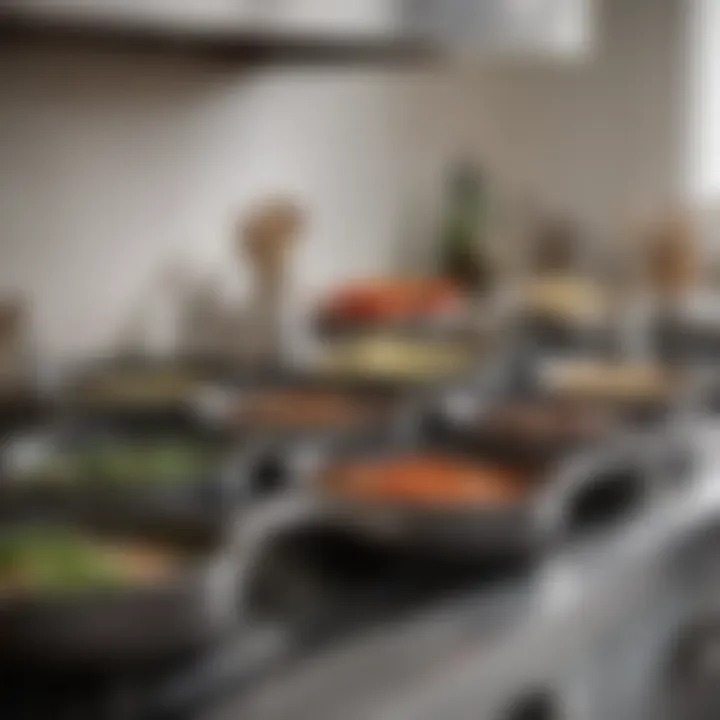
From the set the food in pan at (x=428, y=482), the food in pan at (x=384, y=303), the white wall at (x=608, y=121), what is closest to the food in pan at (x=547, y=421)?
the food in pan at (x=428, y=482)

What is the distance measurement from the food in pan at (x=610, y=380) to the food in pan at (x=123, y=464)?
0.46 m

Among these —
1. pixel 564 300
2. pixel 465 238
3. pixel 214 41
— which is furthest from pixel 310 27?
pixel 465 238

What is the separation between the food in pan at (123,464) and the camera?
3.82 feet

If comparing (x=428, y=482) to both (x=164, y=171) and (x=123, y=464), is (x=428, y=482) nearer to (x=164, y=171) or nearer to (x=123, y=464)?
(x=123, y=464)

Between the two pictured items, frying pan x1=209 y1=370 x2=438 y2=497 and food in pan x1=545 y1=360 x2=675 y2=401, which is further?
food in pan x1=545 y1=360 x2=675 y2=401

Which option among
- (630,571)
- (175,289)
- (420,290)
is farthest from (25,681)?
(420,290)

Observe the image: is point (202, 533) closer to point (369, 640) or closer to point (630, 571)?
point (369, 640)

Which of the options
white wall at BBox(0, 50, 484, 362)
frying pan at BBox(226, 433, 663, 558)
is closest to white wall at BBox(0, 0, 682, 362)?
white wall at BBox(0, 50, 484, 362)

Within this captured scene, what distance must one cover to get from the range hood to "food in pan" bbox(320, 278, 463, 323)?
0.27m

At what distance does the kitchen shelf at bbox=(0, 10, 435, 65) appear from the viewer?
1.26 m

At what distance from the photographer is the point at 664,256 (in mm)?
2242

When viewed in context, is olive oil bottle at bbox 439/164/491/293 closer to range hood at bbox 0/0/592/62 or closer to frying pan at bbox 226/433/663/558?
range hood at bbox 0/0/592/62

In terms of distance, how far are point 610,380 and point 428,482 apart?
0.49 metres

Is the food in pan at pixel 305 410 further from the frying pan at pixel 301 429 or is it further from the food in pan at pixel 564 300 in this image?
the food in pan at pixel 564 300
